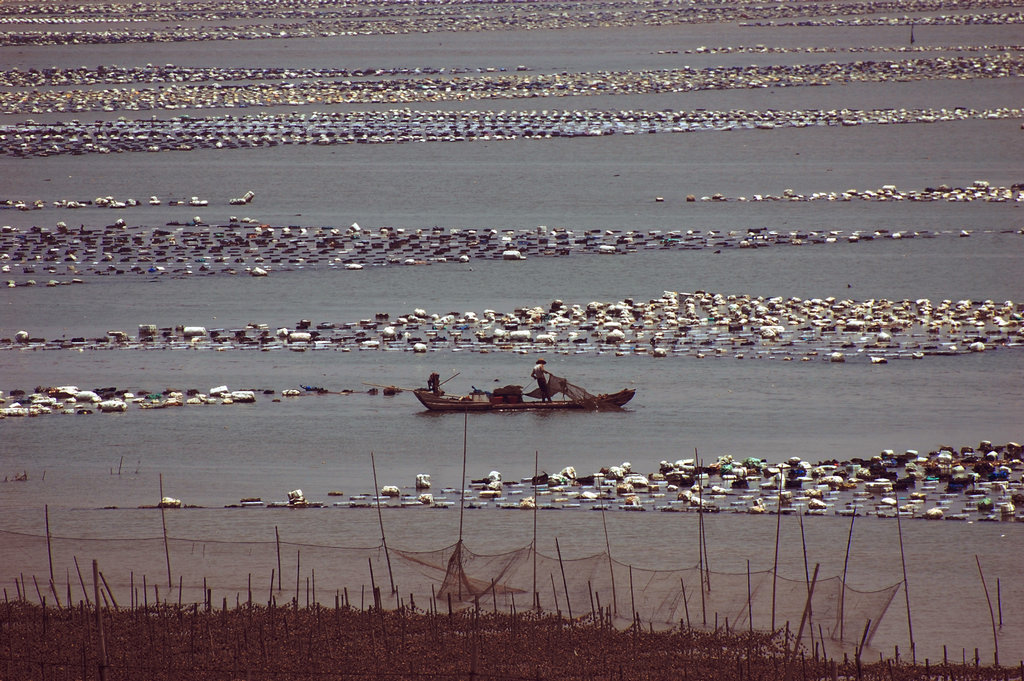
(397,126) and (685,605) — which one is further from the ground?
(397,126)

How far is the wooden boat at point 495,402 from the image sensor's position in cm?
3638

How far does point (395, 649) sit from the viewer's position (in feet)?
67.6

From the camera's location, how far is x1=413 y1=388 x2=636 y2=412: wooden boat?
36.4 meters

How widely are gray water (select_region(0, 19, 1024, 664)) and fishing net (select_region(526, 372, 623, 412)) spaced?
0.63m

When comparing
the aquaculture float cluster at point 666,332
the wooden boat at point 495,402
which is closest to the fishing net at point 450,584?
the wooden boat at point 495,402

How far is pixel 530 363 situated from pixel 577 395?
14.1 feet

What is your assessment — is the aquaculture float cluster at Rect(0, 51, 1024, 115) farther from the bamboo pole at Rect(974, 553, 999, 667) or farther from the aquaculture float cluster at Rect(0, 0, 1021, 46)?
the bamboo pole at Rect(974, 553, 999, 667)

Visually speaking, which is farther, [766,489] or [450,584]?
[766,489]

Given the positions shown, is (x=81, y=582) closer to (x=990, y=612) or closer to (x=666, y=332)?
(x=990, y=612)

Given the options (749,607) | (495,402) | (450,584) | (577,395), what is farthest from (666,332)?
(749,607)

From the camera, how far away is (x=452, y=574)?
22953 mm

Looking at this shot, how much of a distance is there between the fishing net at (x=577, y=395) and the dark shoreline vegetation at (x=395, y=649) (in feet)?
46.8

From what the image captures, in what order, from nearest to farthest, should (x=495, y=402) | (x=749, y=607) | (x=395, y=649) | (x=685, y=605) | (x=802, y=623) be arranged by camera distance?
(x=802, y=623) < (x=395, y=649) < (x=749, y=607) < (x=685, y=605) < (x=495, y=402)

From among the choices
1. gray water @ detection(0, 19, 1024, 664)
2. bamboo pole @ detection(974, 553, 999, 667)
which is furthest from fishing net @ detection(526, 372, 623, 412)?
bamboo pole @ detection(974, 553, 999, 667)
